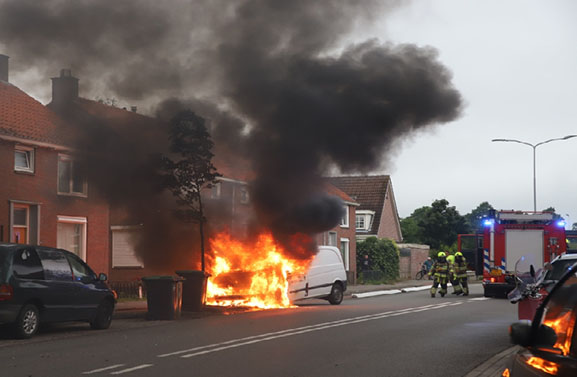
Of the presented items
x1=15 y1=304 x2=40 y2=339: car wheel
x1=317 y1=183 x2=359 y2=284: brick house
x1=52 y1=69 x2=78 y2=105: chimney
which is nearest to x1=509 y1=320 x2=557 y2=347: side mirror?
x1=15 y1=304 x2=40 y2=339: car wheel

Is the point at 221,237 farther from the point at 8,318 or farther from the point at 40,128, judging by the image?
the point at 8,318

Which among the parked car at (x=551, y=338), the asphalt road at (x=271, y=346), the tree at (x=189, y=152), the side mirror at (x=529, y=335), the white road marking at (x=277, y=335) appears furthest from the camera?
the tree at (x=189, y=152)

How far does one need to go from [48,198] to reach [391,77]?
1215cm

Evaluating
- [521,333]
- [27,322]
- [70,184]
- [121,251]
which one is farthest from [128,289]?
[521,333]

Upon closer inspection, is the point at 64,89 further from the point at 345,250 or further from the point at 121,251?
the point at 345,250

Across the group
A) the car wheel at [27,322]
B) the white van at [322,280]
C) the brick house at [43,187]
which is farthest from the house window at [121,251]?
the car wheel at [27,322]

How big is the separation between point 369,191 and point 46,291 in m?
45.3

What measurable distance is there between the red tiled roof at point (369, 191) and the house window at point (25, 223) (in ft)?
102

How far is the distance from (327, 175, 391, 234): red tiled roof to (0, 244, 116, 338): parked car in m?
40.7

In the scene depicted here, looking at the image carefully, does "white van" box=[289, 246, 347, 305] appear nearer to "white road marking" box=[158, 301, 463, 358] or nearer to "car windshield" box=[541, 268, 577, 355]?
"white road marking" box=[158, 301, 463, 358]

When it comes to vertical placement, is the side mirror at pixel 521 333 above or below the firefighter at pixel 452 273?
→ above

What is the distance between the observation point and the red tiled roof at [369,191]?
56781mm

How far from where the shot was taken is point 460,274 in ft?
92.8

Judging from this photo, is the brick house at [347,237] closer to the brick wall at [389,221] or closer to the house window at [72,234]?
the brick wall at [389,221]
